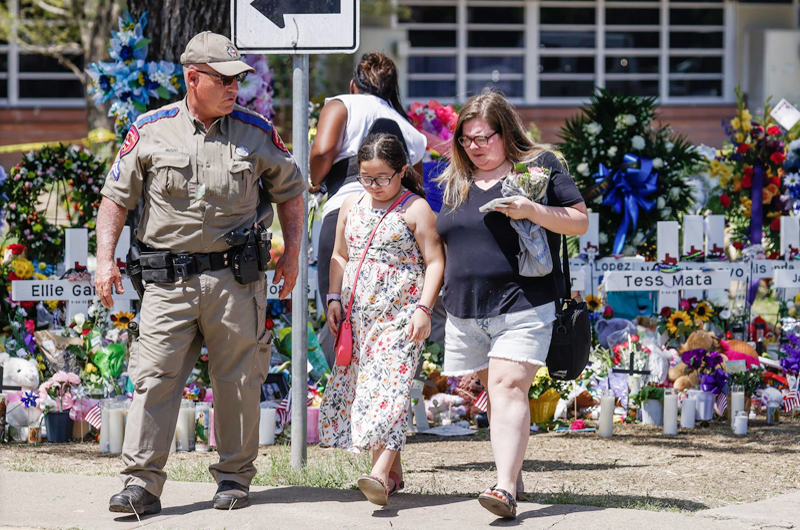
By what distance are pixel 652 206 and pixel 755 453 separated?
253 cm

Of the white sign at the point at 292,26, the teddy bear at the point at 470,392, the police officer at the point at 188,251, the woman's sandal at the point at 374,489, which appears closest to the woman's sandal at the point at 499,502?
the woman's sandal at the point at 374,489

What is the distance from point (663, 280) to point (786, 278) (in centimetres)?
101

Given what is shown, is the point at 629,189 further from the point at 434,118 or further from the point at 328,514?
the point at 328,514

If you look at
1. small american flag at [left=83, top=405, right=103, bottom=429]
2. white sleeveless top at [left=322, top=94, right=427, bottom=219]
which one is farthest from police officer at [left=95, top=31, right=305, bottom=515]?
small american flag at [left=83, top=405, right=103, bottom=429]

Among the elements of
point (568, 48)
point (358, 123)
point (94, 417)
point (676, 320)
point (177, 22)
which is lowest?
point (94, 417)

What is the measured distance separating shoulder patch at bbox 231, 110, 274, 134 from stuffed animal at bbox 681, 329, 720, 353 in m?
3.63

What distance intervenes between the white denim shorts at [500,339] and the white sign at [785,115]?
4.75 metres

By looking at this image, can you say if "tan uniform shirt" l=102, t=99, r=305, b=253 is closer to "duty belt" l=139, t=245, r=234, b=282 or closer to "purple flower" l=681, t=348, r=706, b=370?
"duty belt" l=139, t=245, r=234, b=282

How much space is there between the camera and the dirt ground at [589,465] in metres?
4.99

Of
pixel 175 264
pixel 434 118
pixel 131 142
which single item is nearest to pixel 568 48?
pixel 434 118

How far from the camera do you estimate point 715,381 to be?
6738 millimetres

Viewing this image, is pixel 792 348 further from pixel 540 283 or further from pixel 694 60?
pixel 694 60

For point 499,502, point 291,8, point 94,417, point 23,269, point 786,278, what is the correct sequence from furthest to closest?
point 786,278 → point 23,269 → point 94,417 → point 291,8 → point 499,502

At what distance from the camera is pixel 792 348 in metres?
7.30
